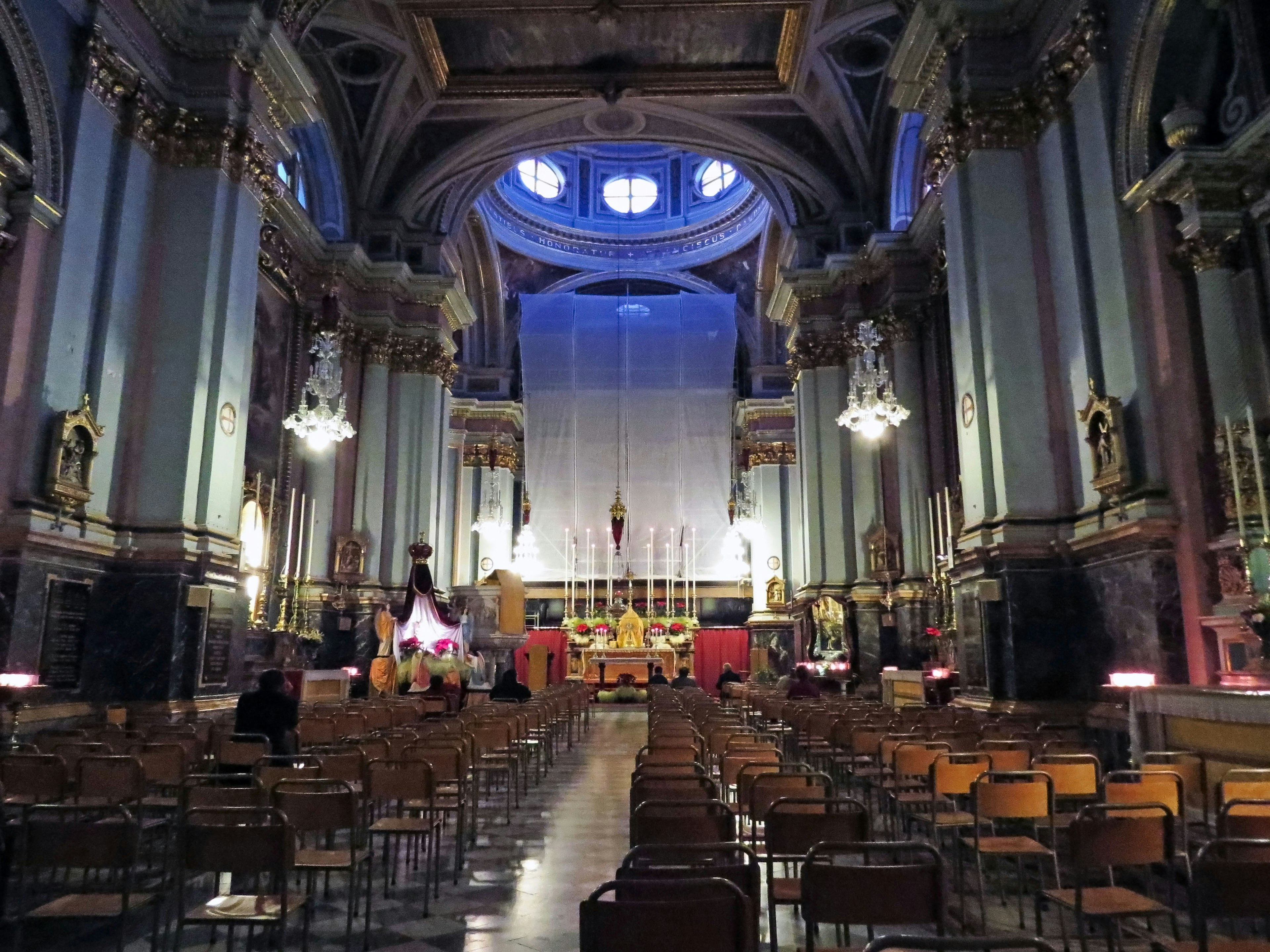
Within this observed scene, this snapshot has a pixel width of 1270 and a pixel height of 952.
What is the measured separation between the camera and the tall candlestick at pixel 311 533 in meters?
17.6

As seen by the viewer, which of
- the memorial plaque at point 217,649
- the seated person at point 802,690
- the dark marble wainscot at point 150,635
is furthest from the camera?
the seated person at point 802,690

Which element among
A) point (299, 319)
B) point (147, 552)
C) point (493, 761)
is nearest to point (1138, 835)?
point (493, 761)

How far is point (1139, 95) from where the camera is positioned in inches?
378

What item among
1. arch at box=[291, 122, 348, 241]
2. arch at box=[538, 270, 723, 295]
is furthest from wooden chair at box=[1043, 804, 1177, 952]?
arch at box=[538, 270, 723, 295]

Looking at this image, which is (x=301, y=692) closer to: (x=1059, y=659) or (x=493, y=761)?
(x=493, y=761)

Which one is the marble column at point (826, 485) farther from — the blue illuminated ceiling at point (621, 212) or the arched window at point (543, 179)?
the arched window at point (543, 179)

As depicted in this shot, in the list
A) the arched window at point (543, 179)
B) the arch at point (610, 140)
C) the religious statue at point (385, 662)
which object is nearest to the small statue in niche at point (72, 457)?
the religious statue at point (385, 662)

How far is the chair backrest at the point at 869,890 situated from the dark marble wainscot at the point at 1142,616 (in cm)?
678

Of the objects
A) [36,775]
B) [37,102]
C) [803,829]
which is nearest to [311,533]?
[37,102]

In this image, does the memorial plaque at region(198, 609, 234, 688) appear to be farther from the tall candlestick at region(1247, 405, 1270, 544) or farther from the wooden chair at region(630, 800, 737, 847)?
the tall candlestick at region(1247, 405, 1270, 544)

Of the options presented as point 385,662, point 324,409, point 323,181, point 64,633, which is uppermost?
point 323,181

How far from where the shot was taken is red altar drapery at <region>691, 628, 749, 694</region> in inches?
1155

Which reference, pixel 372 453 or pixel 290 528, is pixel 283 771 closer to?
pixel 290 528

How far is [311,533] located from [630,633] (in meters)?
9.38
